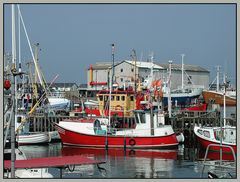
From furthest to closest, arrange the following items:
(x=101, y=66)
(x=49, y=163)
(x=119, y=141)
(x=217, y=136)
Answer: (x=101, y=66) → (x=119, y=141) → (x=217, y=136) → (x=49, y=163)

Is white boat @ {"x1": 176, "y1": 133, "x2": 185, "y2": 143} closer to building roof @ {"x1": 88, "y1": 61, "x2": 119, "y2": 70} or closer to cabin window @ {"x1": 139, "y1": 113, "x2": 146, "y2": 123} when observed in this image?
cabin window @ {"x1": 139, "y1": 113, "x2": 146, "y2": 123}

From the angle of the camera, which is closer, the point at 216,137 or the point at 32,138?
the point at 216,137

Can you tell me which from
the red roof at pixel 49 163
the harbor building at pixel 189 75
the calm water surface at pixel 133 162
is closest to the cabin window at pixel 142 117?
the calm water surface at pixel 133 162

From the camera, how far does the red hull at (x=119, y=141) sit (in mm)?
25578

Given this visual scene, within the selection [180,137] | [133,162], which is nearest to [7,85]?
[133,162]

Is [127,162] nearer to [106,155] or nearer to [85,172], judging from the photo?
[106,155]

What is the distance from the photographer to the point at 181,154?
943 inches

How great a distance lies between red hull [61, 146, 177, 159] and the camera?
76.8ft

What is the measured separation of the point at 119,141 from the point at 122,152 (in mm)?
1300

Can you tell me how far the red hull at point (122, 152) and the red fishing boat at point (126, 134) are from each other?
1.68ft

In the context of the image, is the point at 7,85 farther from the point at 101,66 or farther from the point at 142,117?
the point at 101,66

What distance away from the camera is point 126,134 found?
2606 centimetres

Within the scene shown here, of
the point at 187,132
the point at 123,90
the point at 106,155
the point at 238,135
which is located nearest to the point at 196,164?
the point at 106,155

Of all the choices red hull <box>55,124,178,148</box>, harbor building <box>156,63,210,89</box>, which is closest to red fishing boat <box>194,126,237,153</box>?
red hull <box>55,124,178,148</box>
